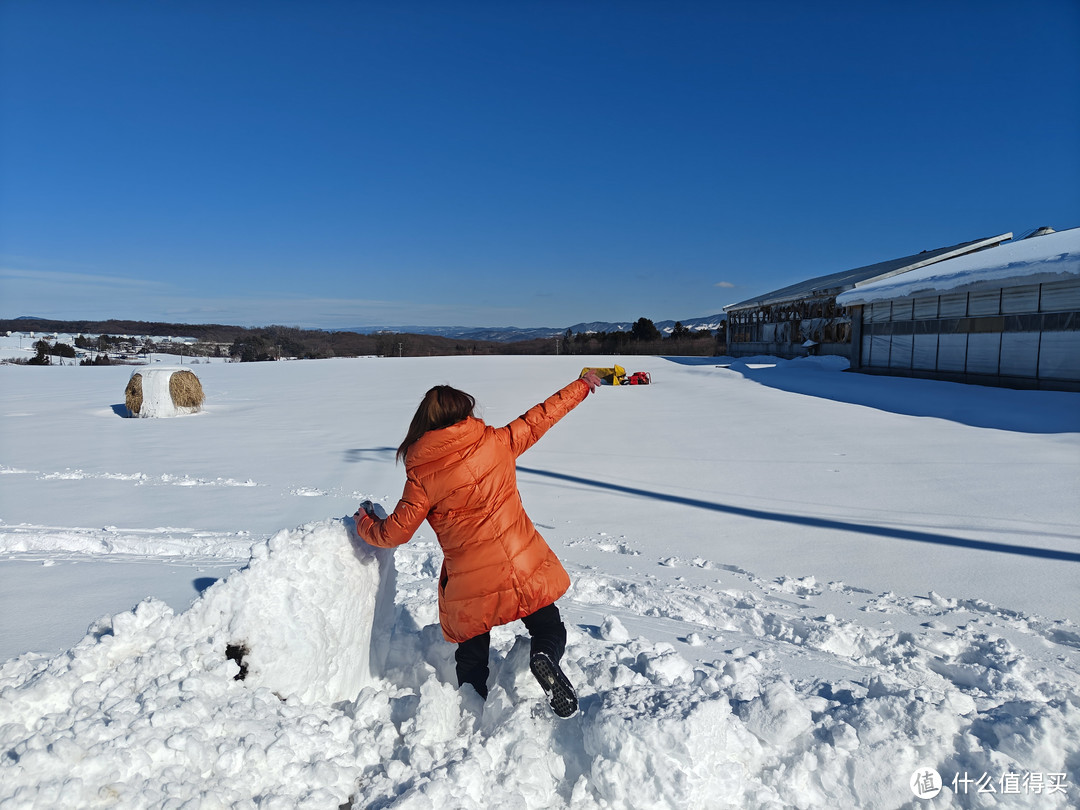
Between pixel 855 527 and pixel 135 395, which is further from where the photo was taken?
pixel 135 395

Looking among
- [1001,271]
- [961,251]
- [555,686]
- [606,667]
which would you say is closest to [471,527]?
[555,686]

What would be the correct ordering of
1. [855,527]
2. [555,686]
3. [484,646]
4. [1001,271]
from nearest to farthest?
[555,686], [484,646], [855,527], [1001,271]

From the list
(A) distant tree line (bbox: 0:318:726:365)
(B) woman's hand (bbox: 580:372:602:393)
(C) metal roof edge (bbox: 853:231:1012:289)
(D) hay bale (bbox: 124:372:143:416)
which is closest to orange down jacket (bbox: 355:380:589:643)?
(B) woman's hand (bbox: 580:372:602:393)

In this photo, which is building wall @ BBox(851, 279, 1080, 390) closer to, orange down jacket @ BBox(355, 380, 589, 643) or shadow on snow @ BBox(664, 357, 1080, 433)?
shadow on snow @ BBox(664, 357, 1080, 433)

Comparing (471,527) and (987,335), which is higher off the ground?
(987,335)

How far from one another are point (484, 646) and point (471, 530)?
547 millimetres

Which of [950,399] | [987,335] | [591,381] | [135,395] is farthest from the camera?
[987,335]

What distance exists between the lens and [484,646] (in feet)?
8.98

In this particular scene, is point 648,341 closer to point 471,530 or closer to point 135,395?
point 135,395

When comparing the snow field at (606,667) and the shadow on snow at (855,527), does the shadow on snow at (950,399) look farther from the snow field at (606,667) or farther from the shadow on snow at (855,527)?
the shadow on snow at (855,527)

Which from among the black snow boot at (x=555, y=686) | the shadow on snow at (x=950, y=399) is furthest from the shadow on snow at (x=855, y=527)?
the shadow on snow at (x=950, y=399)

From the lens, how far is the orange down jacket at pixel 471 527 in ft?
8.59

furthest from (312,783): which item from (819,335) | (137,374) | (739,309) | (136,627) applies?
(739,309)

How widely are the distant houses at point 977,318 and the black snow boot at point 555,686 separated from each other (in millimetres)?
13900
